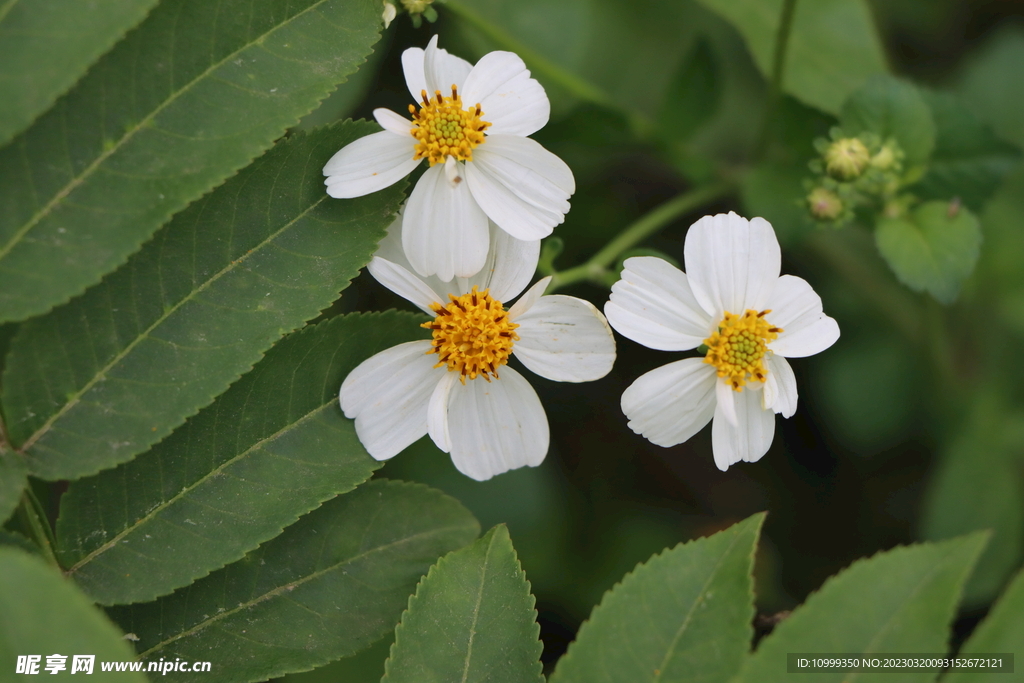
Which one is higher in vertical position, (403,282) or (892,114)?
(892,114)

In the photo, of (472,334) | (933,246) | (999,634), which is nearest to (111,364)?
(472,334)

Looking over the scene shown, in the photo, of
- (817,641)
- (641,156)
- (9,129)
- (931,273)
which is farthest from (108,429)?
(641,156)

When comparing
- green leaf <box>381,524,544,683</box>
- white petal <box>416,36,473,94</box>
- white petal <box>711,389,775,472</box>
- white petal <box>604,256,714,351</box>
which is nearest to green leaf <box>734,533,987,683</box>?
white petal <box>711,389,775,472</box>

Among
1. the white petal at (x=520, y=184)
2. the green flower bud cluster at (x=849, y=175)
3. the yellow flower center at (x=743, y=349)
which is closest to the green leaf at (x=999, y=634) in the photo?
the yellow flower center at (x=743, y=349)

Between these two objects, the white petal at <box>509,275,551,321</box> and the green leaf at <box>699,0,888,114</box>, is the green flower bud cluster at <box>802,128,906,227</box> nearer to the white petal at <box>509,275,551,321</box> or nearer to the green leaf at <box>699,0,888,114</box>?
the green leaf at <box>699,0,888,114</box>

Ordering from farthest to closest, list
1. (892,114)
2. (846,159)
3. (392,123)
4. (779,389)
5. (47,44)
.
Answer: (892,114) → (846,159) → (779,389) → (392,123) → (47,44)

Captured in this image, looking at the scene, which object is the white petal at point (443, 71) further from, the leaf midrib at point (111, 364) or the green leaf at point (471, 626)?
the green leaf at point (471, 626)

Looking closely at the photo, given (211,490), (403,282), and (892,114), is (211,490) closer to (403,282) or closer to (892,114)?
(403,282)
